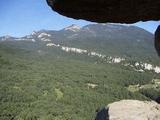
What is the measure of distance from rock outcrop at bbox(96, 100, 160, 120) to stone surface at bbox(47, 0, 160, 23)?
22.1 m

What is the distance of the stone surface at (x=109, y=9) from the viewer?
499 inches

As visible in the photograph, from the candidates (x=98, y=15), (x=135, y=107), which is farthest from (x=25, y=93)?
(x=98, y=15)

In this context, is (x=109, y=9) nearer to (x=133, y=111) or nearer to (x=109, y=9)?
(x=109, y=9)

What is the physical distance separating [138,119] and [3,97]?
497ft

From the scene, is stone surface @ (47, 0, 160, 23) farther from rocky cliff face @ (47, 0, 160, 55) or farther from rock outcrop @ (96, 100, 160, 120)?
rock outcrop @ (96, 100, 160, 120)

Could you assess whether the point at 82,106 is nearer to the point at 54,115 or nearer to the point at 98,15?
the point at 54,115

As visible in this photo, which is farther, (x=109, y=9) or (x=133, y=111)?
(x=133, y=111)

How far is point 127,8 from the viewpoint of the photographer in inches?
511

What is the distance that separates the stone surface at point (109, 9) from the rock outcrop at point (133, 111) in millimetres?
22110

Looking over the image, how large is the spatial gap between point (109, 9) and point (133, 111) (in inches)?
972

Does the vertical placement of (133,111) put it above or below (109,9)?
below

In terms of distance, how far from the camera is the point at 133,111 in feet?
119

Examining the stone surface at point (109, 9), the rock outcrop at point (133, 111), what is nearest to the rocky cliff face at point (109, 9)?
the stone surface at point (109, 9)

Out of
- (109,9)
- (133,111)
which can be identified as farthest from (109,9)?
(133,111)
